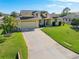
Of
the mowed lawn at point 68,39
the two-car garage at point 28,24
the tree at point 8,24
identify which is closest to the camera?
the mowed lawn at point 68,39

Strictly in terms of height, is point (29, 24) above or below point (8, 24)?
below

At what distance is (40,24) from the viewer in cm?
4434

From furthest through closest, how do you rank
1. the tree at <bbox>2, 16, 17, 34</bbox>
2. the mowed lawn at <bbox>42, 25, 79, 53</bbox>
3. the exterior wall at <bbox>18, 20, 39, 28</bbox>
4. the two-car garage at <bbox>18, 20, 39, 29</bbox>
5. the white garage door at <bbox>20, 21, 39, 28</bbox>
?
the white garage door at <bbox>20, 21, 39, 28</bbox> < the exterior wall at <bbox>18, 20, 39, 28</bbox> < the two-car garage at <bbox>18, 20, 39, 29</bbox> < the tree at <bbox>2, 16, 17, 34</bbox> < the mowed lawn at <bbox>42, 25, 79, 53</bbox>

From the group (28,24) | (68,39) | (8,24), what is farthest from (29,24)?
(68,39)

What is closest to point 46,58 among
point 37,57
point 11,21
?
point 37,57

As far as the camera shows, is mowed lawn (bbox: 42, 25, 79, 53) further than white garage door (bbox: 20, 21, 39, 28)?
No

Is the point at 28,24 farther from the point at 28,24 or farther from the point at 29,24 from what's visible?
the point at 29,24

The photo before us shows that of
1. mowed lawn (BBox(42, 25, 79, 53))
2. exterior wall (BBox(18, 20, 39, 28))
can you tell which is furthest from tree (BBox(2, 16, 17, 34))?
mowed lawn (BBox(42, 25, 79, 53))

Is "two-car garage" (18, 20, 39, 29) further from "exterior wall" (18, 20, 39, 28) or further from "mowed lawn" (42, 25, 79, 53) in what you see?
"mowed lawn" (42, 25, 79, 53)

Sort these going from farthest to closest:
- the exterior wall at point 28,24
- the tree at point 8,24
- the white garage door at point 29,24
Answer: the white garage door at point 29,24 < the exterior wall at point 28,24 < the tree at point 8,24

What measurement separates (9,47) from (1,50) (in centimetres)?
135

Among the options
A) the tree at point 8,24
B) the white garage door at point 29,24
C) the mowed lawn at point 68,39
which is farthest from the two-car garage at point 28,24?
the mowed lawn at point 68,39

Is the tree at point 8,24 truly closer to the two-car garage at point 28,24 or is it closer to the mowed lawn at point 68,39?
the two-car garage at point 28,24

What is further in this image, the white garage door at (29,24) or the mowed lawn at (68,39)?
the white garage door at (29,24)
